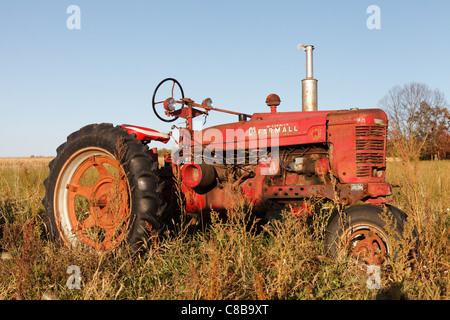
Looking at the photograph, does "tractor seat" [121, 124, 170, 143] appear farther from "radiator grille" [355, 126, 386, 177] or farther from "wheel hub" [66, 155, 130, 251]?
"radiator grille" [355, 126, 386, 177]

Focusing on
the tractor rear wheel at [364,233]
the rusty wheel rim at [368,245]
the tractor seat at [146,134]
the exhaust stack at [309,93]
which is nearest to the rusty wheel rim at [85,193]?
the tractor seat at [146,134]

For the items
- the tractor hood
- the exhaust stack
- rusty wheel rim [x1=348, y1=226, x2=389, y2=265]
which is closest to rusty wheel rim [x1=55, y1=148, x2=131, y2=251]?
the tractor hood

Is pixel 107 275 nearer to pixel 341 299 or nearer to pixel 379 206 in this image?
pixel 341 299

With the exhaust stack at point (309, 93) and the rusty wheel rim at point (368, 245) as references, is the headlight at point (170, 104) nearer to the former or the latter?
the exhaust stack at point (309, 93)

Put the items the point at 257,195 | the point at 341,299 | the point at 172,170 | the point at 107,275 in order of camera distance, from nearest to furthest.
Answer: the point at 341,299 < the point at 107,275 < the point at 257,195 < the point at 172,170

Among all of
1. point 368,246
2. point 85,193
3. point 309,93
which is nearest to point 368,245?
point 368,246

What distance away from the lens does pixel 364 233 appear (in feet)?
9.55

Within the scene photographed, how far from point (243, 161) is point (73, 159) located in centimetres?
174

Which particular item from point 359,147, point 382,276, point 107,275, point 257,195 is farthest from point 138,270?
point 359,147

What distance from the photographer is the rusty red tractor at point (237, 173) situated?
121 inches

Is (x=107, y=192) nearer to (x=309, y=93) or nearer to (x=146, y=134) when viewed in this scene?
(x=146, y=134)

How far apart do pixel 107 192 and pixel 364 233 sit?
2346 millimetres

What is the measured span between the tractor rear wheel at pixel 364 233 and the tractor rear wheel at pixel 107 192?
150 cm
